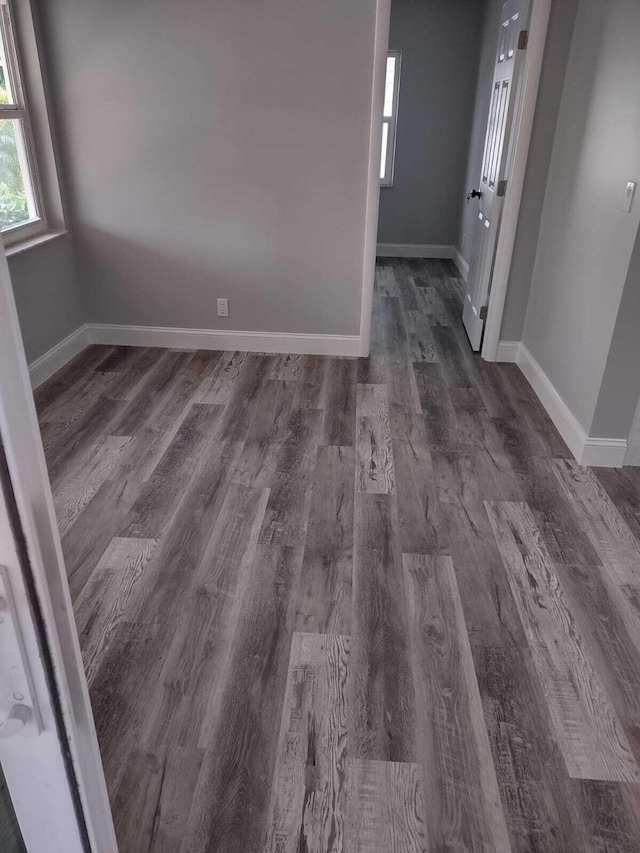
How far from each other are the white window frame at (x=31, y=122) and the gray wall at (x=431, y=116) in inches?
147

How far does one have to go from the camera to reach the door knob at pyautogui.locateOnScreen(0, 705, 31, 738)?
0.61 metres

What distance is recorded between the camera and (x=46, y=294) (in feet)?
12.0

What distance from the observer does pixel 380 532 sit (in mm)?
2412

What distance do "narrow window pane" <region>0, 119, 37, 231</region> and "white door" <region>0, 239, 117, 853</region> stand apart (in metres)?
3.24

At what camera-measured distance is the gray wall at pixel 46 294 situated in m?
3.39

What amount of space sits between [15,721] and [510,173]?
3672 mm

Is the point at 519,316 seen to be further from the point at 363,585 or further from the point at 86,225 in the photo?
the point at 86,225

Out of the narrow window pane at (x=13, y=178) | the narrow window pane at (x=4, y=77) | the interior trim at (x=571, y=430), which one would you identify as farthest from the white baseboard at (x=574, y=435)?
the narrow window pane at (x=4, y=77)

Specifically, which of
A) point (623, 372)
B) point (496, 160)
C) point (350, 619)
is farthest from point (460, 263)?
point (350, 619)

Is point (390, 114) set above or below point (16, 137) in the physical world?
above

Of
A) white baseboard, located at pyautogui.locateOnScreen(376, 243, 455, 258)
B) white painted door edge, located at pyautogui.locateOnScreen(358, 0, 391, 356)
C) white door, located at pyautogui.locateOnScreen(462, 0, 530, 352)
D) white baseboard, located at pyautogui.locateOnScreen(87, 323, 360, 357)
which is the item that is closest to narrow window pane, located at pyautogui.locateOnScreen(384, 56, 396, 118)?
white baseboard, located at pyautogui.locateOnScreen(376, 243, 455, 258)

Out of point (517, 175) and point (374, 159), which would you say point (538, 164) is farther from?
point (374, 159)

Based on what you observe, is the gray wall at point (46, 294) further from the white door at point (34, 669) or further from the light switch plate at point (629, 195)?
the white door at point (34, 669)

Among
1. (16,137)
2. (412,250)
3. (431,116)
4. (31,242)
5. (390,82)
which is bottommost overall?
(412,250)
